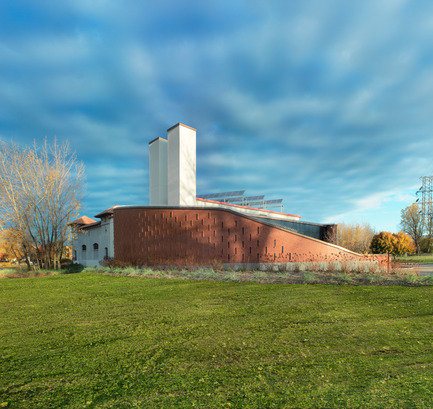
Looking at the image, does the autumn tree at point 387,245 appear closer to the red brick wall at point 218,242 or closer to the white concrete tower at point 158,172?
the red brick wall at point 218,242

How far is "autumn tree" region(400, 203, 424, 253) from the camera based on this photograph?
163ft

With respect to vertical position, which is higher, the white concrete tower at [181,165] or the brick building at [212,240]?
the white concrete tower at [181,165]

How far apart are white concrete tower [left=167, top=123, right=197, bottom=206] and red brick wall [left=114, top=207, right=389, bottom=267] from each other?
4.72 metres

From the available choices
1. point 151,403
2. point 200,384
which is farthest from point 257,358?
point 151,403

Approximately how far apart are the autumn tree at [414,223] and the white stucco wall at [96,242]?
50.3 metres

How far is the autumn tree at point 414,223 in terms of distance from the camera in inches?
→ 1959

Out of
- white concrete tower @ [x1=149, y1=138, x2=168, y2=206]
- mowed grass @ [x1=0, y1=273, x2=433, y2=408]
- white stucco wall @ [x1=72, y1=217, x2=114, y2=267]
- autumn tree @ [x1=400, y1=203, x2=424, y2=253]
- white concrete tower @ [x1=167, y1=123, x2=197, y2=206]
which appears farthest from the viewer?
autumn tree @ [x1=400, y1=203, x2=424, y2=253]

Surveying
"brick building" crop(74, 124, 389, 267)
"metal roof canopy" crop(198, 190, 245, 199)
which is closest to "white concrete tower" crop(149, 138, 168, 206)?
"brick building" crop(74, 124, 389, 267)

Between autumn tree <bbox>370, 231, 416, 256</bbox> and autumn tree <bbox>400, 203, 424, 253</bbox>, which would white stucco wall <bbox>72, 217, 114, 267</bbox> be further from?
autumn tree <bbox>400, 203, 424, 253</bbox>

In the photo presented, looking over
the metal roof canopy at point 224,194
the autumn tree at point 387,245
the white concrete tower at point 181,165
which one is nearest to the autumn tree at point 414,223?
the autumn tree at point 387,245

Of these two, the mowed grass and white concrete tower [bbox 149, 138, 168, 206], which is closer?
the mowed grass

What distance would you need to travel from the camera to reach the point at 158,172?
22.1 meters

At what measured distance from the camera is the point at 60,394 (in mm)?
2523

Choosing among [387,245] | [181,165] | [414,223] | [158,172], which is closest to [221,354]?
[181,165]
